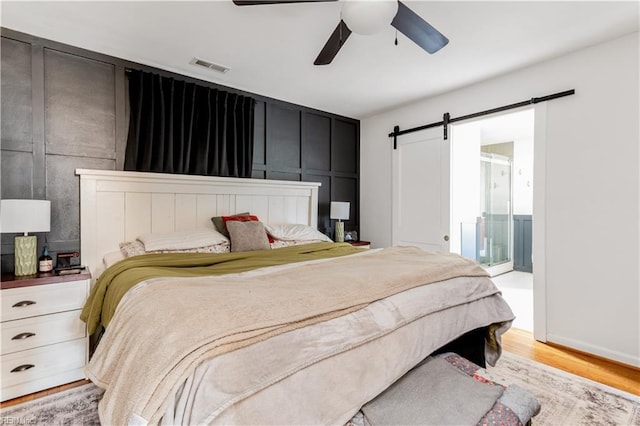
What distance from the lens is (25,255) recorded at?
7.44ft

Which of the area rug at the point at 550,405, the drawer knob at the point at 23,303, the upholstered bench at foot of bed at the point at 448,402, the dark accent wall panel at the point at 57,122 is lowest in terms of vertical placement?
the area rug at the point at 550,405

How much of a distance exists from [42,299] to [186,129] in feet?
5.92

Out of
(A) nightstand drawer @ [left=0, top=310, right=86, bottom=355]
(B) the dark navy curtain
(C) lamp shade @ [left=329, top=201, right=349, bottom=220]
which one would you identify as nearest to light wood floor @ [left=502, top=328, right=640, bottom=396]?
(C) lamp shade @ [left=329, top=201, right=349, bottom=220]

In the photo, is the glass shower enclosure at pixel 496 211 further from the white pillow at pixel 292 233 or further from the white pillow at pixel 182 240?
the white pillow at pixel 182 240

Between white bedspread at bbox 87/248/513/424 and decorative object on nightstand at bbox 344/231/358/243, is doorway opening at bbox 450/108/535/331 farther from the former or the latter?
white bedspread at bbox 87/248/513/424

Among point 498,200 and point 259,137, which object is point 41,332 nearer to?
point 259,137

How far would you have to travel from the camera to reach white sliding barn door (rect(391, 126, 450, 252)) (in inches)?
147

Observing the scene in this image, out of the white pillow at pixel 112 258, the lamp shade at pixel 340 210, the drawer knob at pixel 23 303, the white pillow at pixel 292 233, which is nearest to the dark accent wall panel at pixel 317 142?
the lamp shade at pixel 340 210

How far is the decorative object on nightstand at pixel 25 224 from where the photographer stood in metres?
2.11

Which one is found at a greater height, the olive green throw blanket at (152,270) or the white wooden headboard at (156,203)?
the white wooden headboard at (156,203)

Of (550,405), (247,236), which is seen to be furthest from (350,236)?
(550,405)

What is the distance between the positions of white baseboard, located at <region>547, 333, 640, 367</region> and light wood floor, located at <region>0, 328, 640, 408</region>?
0.11ft

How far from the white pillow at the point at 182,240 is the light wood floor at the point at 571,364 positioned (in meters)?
1.06

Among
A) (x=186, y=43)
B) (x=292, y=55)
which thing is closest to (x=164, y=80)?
(x=186, y=43)
